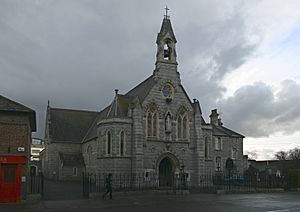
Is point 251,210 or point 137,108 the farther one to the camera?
point 137,108

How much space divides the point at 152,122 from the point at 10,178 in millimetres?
20845

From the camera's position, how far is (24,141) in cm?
2606

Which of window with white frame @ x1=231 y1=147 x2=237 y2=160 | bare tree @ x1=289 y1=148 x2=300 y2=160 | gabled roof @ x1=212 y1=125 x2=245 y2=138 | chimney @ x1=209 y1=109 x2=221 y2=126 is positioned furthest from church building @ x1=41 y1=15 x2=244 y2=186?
bare tree @ x1=289 y1=148 x2=300 y2=160

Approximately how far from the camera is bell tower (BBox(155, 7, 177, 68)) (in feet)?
149

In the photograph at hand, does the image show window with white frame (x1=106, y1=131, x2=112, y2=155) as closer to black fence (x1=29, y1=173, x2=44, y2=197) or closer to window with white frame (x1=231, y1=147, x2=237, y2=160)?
black fence (x1=29, y1=173, x2=44, y2=197)

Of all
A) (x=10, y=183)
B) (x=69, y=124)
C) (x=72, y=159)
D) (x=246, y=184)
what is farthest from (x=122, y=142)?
(x=69, y=124)

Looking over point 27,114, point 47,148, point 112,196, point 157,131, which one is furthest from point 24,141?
point 47,148

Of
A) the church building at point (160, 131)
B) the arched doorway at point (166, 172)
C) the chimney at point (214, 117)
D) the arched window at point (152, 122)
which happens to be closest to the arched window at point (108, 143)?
the church building at point (160, 131)

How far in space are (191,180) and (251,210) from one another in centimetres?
2528

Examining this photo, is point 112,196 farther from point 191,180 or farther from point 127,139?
point 191,180

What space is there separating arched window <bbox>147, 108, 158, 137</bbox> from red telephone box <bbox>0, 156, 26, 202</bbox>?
1961cm

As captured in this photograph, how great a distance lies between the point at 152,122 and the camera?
143ft

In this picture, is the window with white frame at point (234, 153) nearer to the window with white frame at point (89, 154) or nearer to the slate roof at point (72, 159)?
the window with white frame at point (89, 154)

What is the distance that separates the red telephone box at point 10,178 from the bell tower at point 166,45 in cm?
2353
